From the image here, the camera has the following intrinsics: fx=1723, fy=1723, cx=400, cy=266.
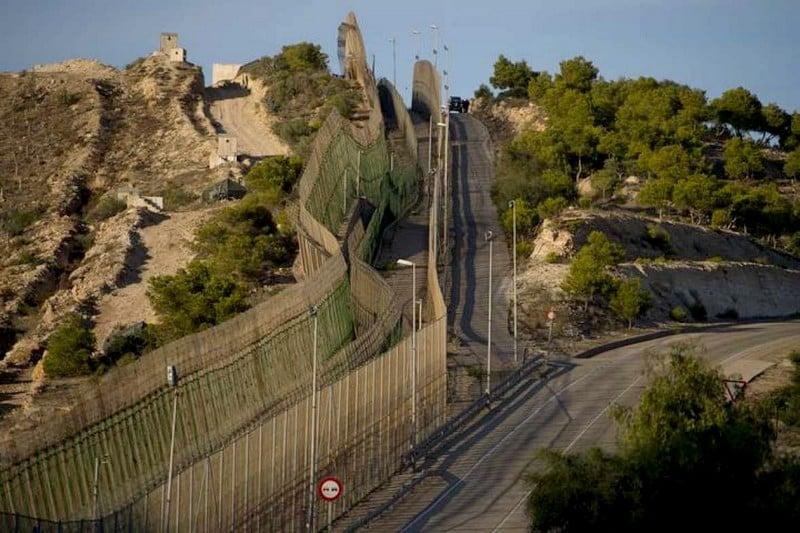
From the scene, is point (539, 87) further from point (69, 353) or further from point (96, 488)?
point (96, 488)

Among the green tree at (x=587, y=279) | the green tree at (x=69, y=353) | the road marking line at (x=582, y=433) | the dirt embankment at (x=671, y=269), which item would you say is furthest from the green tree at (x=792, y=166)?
the road marking line at (x=582, y=433)

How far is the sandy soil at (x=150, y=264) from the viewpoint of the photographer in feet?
205

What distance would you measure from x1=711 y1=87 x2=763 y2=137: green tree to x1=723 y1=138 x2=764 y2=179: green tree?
1045 centimetres

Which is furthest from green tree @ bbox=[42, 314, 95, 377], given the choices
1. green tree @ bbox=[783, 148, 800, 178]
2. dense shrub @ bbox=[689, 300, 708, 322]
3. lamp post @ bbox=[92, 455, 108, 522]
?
green tree @ bbox=[783, 148, 800, 178]

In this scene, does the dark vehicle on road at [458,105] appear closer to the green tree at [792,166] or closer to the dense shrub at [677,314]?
the green tree at [792,166]

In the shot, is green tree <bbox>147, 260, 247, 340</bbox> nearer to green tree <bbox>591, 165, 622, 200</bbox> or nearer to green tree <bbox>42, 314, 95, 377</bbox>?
green tree <bbox>42, 314, 95, 377</bbox>

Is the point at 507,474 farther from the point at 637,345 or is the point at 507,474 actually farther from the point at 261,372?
the point at 637,345

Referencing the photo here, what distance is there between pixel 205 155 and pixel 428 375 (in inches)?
2171

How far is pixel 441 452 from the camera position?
38531 millimetres

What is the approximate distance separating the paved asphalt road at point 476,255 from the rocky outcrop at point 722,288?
5.44 m

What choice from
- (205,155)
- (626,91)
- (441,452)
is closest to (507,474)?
(441,452)

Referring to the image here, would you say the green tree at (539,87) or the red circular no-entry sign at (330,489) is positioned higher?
the green tree at (539,87)

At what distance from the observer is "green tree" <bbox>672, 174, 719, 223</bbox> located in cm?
7981

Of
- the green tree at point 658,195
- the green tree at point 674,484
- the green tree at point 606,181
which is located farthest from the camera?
the green tree at point 606,181
